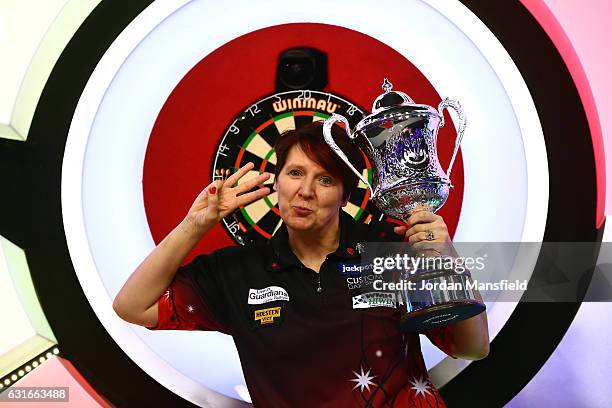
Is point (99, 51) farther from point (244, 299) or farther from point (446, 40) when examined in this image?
point (446, 40)

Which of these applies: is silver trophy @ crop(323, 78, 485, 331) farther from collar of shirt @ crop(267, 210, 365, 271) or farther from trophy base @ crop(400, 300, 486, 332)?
collar of shirt @ crop(267, 210, 365, 271)

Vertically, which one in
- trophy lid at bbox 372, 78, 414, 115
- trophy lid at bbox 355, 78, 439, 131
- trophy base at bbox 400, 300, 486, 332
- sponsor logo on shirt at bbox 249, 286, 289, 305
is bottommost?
trophy base at bbox 400, 300, 486, 332

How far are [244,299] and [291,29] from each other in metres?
0.86

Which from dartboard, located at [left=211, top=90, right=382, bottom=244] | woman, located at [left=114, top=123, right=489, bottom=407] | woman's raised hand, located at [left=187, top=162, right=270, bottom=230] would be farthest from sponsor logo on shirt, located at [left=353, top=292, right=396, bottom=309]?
dartboard, located at [left=211, top=90, right=382, bottom=244]

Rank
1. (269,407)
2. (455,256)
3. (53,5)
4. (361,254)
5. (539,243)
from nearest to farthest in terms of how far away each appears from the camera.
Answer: (455,256) < (269,407) < (361,254) < (539,243) < (53,5)

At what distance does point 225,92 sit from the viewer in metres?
1.97

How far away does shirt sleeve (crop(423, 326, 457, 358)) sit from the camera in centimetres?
157

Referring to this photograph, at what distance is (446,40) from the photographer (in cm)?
191

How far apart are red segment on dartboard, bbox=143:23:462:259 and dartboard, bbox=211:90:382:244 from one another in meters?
0.02

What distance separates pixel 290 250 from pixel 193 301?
263 mm

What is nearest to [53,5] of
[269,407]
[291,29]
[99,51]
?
[99,51]

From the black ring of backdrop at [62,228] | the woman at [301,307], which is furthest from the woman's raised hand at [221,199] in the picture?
the black ring of backdrop at [62,228]

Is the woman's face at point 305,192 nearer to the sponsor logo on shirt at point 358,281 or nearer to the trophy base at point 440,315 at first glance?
the sponsor logo on shirt at point 358,281

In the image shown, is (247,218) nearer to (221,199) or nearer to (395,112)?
(221,199)
